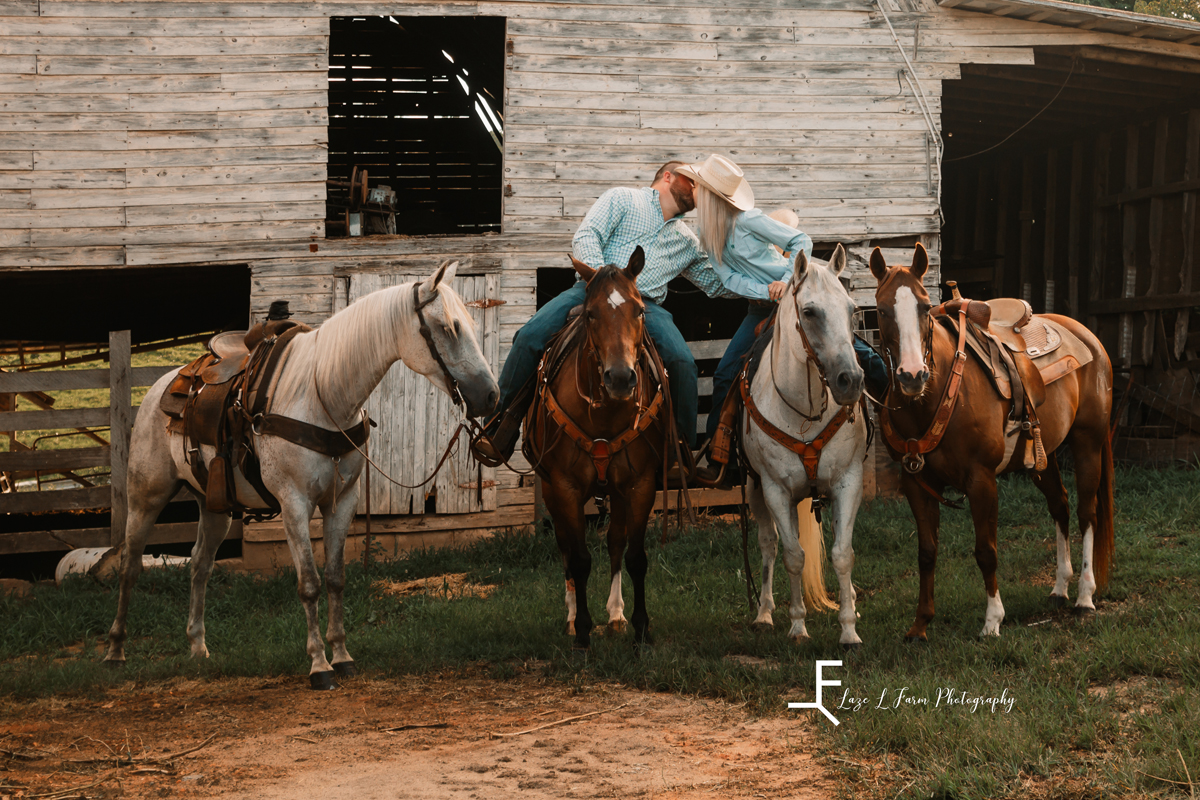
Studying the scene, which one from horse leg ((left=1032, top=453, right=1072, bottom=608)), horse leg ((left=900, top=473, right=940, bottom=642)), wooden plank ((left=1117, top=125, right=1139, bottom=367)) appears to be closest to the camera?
horse leg ((left=900, top=473, right=940, bottom=642))

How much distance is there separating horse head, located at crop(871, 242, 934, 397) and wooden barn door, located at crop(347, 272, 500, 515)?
4866 millimetres

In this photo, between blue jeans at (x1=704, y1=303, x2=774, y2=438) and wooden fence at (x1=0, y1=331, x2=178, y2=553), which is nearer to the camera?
blue jeans at (x1=704, y1=303, x2=774, y2=438)

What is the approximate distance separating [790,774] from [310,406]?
3202mm

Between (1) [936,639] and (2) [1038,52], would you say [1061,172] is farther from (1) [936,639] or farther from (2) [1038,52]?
(1) [936,639]

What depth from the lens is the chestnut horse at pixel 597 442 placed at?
5.12m

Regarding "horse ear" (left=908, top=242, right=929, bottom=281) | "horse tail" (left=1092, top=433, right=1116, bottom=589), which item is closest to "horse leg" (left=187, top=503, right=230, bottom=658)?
"horse ear" (left=908, top=242, right=929, bottom=281)

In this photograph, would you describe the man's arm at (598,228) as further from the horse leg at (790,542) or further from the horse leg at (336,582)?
the horse leg at (336,582)

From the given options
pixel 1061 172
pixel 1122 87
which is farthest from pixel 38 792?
pixel 1061 172

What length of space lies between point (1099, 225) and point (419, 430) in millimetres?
9404

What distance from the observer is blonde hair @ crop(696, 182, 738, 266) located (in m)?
5.74

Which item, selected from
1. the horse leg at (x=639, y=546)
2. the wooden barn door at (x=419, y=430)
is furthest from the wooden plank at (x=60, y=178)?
the horse leg at (x=639, y=546)

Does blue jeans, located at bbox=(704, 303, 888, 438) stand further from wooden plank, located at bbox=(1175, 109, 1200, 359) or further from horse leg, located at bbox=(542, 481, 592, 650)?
wooden plank, located at bbox=(1175, 109, 1200, 359)

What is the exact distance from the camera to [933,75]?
9969mm

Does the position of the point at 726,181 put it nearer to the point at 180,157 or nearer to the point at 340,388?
the point at 340,388
